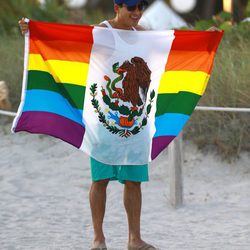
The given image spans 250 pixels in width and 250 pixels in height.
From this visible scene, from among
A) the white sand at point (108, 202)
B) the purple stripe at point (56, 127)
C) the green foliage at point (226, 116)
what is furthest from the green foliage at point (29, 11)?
the purple stripe at point (56, 127)

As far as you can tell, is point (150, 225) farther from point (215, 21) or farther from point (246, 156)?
point (215, 21)

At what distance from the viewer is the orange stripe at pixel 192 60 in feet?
20.4

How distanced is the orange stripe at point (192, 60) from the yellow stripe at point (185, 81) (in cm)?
3

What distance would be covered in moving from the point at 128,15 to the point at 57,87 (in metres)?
0.62

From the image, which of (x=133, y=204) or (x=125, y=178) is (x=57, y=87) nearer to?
(x=125, y=178)

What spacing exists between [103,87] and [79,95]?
0.57 ft

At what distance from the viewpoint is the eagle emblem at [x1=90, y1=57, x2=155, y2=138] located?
5801 millimetres

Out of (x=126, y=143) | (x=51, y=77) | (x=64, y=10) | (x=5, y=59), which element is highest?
(x=64, y=10)

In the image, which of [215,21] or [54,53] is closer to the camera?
[54,53]

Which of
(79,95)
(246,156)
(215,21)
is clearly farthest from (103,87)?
(215,21)

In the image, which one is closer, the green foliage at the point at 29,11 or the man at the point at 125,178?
the man at the point at 125,178

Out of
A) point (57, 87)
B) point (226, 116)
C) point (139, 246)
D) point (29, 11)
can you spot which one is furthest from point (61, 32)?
point (29, 11)

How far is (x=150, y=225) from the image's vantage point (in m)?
7.44

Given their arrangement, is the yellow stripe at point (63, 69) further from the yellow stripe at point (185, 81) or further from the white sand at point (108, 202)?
the white sand at point (108, 202)
